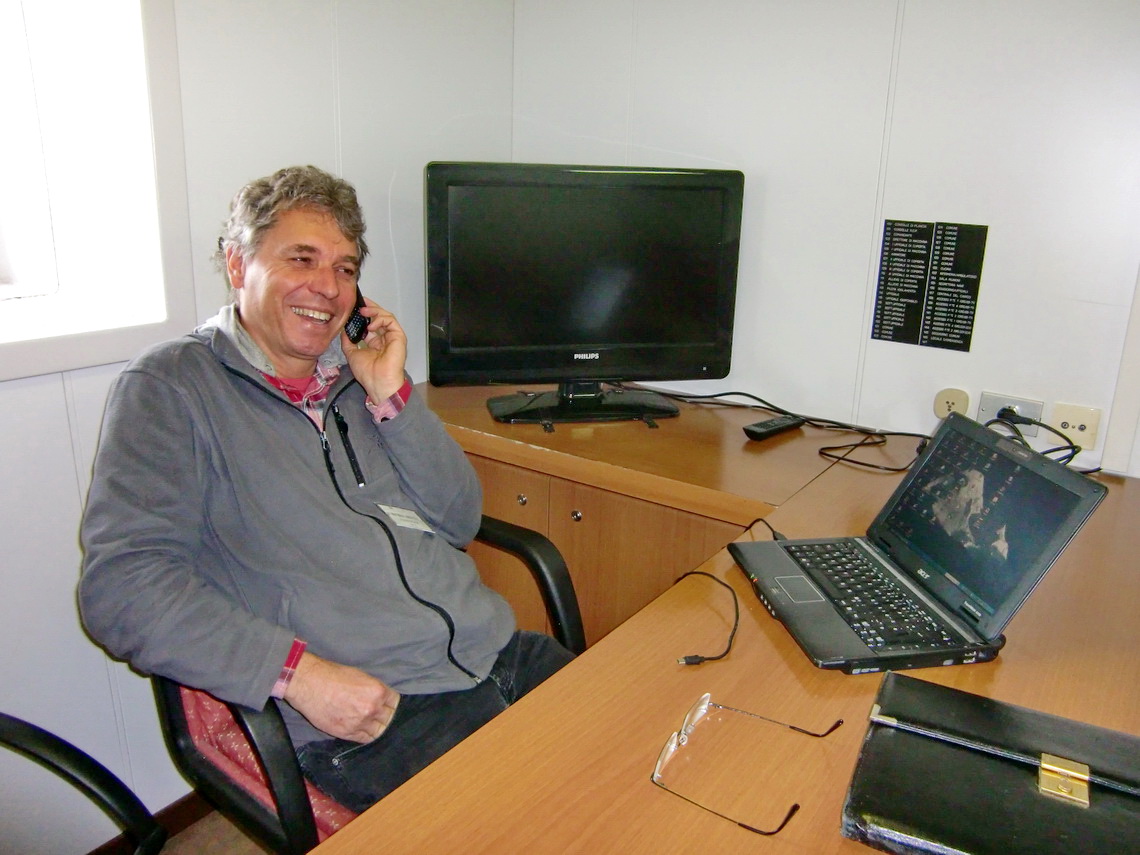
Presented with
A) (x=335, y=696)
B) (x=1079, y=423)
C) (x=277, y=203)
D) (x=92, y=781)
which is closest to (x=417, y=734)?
(x=335, y=696)

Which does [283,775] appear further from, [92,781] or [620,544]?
[620,544]

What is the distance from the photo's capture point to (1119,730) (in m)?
1.00

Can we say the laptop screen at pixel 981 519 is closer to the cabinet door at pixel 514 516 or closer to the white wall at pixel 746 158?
the white wall at pixel 746 158

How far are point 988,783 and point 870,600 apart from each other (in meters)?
0.38

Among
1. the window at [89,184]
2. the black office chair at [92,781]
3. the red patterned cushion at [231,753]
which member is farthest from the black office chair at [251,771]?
the window at [89,184]

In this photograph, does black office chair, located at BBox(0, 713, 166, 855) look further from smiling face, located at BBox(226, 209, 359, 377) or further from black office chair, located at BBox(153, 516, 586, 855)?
smiling face, located at BBox(226, 209, 359, 377)

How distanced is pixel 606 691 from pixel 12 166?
1.40 m

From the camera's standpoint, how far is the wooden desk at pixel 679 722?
2.77ft

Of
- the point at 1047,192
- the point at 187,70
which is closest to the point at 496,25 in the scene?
the point at 187,70

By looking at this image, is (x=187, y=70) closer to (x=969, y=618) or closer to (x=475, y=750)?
(x=475, y=750)

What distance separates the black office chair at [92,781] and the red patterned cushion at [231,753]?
15 centimetres

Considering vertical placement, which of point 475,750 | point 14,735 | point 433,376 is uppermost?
point 433,376

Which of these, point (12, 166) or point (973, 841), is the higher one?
point (12, 166)

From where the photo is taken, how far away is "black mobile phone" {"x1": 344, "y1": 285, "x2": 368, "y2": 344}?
1.63 metres
